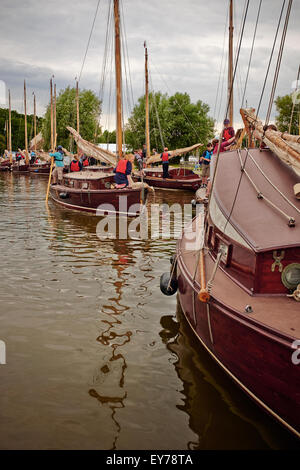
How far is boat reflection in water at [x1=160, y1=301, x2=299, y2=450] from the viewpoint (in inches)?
132

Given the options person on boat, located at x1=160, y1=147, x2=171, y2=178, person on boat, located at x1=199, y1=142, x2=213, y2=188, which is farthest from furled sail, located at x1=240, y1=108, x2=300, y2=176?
person on boat, located at x1=160, y1=147, x2=171, y2=178

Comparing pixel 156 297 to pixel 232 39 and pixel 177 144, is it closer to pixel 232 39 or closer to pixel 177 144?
pixel 232 39

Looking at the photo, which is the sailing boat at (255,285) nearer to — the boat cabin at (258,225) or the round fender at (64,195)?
the boat cabin at (258,225)

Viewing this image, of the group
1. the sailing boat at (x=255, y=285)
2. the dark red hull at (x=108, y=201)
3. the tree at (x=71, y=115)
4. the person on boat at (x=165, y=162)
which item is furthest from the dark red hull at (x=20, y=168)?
the sailing boat at (x=255, y=285)

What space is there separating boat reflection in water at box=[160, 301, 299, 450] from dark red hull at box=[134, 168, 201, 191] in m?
19.6

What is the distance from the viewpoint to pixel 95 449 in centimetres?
326

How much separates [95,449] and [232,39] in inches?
753

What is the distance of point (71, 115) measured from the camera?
50.6 metres

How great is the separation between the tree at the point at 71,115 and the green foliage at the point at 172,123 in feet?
16.8

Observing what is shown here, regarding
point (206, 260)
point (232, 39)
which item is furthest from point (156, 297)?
point (232, 39)

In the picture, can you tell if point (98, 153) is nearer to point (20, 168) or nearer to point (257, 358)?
point (257, 358)

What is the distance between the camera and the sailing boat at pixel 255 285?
311cm

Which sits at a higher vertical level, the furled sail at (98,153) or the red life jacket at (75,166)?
the furled sail at (98,153)

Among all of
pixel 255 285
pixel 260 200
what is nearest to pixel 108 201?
pixel 260 200
